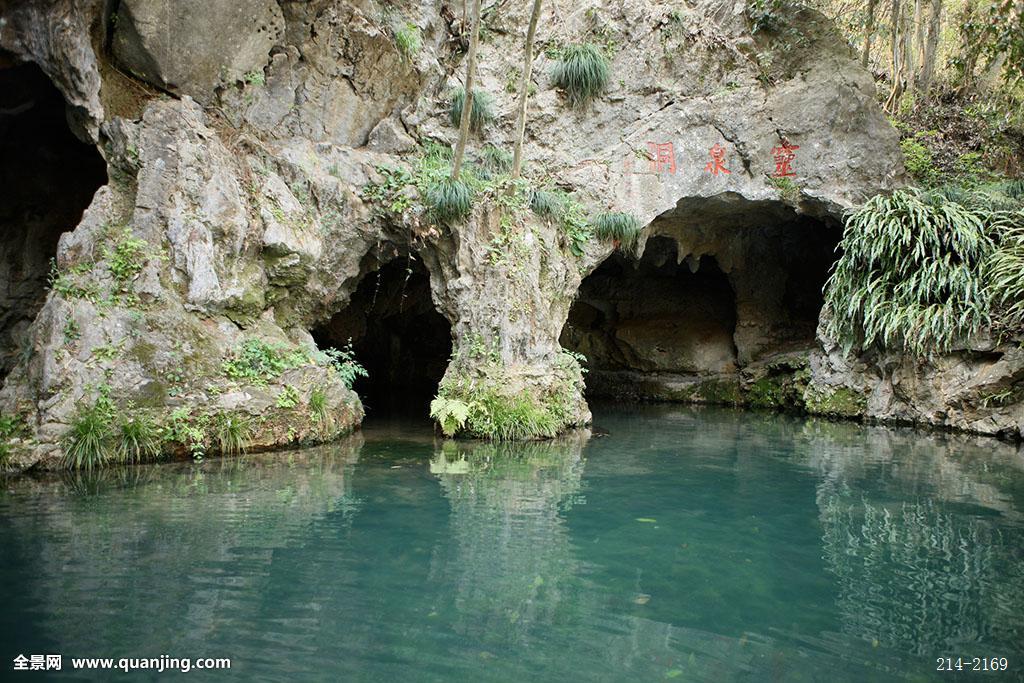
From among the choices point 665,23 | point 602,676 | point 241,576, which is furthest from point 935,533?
point 665,23

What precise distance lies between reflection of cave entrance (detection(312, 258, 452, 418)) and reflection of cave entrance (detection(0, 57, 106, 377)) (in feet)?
16.1

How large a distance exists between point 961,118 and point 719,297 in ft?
21.6

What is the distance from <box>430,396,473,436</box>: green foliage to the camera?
9.27 metres

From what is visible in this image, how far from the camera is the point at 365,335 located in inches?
668

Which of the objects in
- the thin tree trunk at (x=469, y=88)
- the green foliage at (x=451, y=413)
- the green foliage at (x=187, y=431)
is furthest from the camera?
the thin tree trunk at (x=469, y=88)

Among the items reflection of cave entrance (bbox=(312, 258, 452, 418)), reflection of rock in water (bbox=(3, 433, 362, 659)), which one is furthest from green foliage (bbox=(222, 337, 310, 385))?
reflection of cave entrance (bbox=(312, 258, 452, 418))

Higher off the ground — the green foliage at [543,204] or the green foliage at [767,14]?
the green foliage at [767,14]

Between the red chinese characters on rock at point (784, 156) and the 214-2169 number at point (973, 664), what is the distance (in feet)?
35.8

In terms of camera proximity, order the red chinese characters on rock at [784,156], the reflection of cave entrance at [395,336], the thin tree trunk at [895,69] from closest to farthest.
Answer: the red chinese characters on rock at [784,156], the reflection of cave entrance at [395,336], the thin tree trunk at [895,69]

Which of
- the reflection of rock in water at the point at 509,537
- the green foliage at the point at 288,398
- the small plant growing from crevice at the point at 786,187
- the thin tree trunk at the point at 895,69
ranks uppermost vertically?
the thin tree trunk at the point at 895,69

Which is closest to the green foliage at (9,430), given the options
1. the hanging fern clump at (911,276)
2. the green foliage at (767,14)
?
the hanging fern clump at (911,276)

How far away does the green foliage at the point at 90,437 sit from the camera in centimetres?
685

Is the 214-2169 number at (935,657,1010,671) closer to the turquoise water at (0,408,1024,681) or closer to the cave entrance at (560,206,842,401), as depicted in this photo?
the turquoise water at (0,408,1024,681)

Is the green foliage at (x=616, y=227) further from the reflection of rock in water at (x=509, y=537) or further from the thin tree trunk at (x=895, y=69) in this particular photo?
the thin tree trunk at (x=895, y=69)
